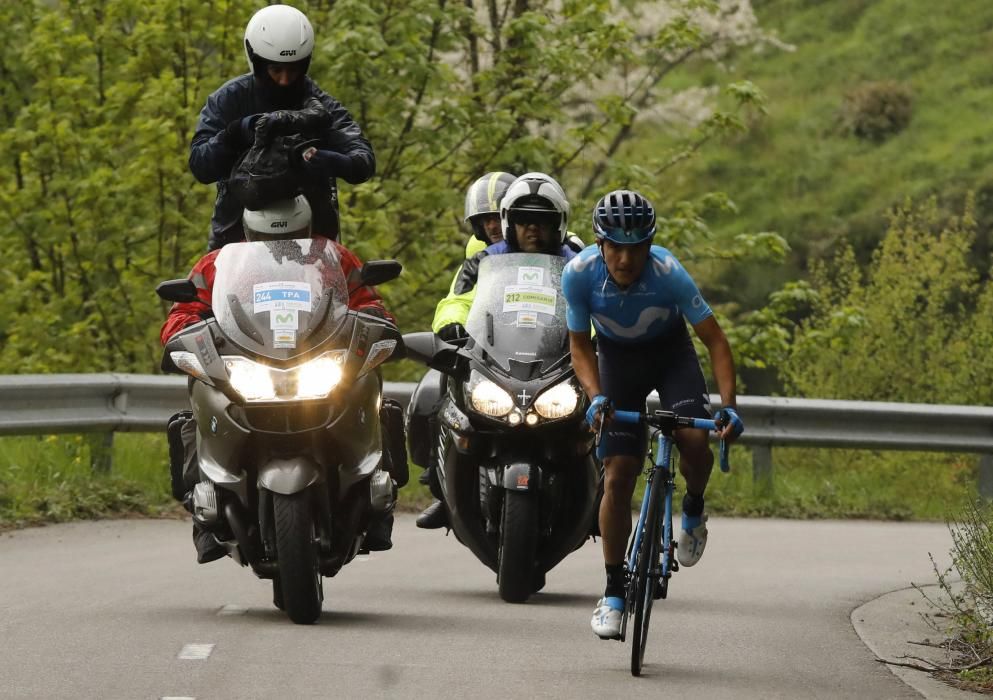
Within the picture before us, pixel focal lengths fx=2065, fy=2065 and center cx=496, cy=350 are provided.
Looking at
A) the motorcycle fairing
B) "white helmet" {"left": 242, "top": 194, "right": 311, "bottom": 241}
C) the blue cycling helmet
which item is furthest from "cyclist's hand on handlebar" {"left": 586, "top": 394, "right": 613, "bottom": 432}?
"white helmet" {"left": 242, "top": 194, "right": 311, "bottom": 241}

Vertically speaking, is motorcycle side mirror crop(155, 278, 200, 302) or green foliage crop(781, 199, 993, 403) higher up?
motorcycle side mirror crop(155, 278, 200, 302)

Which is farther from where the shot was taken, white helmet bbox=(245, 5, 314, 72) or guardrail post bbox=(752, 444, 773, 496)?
guardrail post bbox=(752, 444, 773, 496)

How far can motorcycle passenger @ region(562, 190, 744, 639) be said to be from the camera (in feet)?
25.9

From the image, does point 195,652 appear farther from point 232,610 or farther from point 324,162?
point 324,162

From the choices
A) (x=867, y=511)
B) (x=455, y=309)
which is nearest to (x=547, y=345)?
(x=455, y=309)

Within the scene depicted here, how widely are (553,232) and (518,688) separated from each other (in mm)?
3297

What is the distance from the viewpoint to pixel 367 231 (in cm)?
1770

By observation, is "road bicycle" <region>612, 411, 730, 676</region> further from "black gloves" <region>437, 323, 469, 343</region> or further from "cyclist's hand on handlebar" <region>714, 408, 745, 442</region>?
"black gloves" <region>437, 323, 469, 343</region>

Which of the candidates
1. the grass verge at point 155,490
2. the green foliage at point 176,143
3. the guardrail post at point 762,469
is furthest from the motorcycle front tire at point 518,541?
the green foliage at point 176,143

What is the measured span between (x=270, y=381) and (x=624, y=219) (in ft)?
4.94

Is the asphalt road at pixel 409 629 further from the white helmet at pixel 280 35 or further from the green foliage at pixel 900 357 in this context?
the green foliage at pixel 900 357

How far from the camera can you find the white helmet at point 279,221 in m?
8.61

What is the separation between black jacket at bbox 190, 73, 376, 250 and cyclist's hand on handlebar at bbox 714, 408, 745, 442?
2.06 m

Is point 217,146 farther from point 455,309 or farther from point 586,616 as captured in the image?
point 586,616
